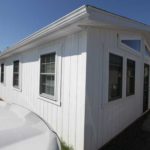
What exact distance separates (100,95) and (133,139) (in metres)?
1.77

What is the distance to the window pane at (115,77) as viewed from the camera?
4215mm

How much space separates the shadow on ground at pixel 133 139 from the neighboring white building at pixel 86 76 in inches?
6.9

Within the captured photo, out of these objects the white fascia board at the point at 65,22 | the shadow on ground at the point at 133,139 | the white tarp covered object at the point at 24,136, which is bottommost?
the shadow on ground at the point at 133,139

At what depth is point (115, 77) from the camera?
4496mm

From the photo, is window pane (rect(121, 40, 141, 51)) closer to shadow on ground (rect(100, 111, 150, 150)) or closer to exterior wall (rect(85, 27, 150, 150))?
exterior wall (rect(85, 27, 150, 150))

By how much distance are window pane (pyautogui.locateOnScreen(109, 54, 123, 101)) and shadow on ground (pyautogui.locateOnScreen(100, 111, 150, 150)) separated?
115 cm

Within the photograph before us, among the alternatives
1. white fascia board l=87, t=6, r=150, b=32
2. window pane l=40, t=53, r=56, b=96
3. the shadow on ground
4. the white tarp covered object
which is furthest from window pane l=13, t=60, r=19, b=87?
the white tarp covered object

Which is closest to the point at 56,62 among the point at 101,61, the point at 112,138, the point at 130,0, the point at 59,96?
the point at 59,96

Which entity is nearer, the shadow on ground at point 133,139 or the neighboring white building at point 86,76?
the neighboring white building at point 86,76

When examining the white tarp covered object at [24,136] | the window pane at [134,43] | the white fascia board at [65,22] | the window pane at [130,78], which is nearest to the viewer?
the white tarp covered object at [24,136]

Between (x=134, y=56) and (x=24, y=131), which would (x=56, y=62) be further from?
(x=134, y=56)

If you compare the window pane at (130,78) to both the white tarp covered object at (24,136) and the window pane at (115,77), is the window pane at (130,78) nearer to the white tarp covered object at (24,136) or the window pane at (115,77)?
the window pane at (115,77)

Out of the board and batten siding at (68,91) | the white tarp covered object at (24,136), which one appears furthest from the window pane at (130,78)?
the white tarp covered object at (24,136)

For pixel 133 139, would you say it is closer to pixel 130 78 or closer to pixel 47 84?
pixel 130 78
